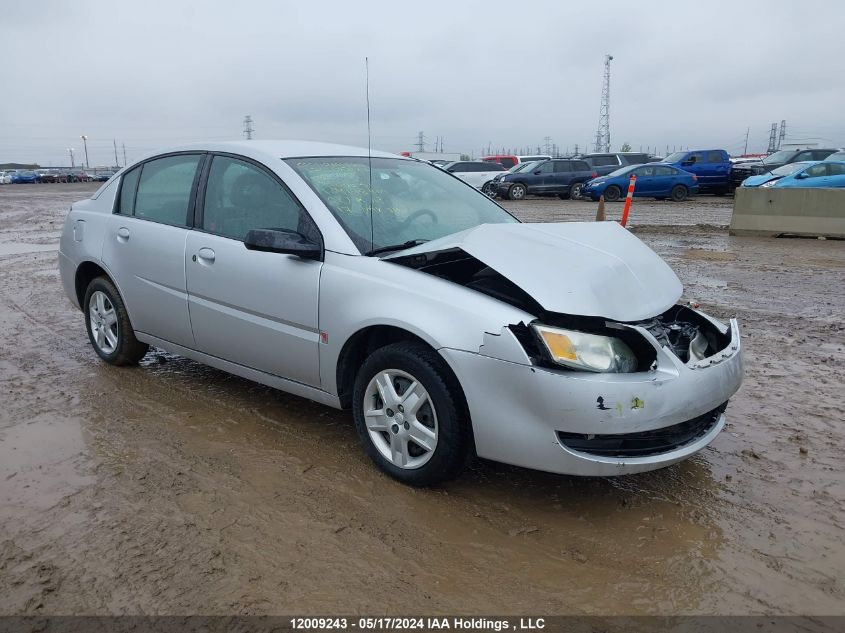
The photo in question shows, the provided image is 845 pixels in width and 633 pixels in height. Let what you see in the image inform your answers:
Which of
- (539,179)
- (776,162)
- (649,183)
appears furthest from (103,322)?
(776,162)

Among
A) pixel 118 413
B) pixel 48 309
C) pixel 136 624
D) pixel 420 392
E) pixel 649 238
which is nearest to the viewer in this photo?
pixel 136 624

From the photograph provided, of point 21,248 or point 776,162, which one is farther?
point 776,162

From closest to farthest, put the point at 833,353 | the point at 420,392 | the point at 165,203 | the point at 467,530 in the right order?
1. the point at 467,530
2. the point at 420,392
3. the point at 165,203
4. the point at 833,353

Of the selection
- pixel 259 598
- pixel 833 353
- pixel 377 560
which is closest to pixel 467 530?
pixel 377 560

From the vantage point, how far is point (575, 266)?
10.6 ft

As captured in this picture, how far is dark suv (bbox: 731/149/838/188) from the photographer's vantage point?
23.3 meters

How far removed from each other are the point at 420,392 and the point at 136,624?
4.82 ft

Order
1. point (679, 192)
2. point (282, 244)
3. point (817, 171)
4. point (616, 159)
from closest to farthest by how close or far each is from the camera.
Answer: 1. point (282, 244)
2. point (817, 171)
3. point (679, 192)
4. point (616, 159)

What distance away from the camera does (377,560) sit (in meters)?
2.74

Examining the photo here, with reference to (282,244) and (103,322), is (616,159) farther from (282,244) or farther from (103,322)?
(282,244)

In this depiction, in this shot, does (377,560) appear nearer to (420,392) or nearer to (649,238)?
(420,392)

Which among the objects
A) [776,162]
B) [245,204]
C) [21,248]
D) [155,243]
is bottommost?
[21,248]

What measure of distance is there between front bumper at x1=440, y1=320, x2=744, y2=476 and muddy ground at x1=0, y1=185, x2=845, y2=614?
1.07 ft

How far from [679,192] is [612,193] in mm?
2695
